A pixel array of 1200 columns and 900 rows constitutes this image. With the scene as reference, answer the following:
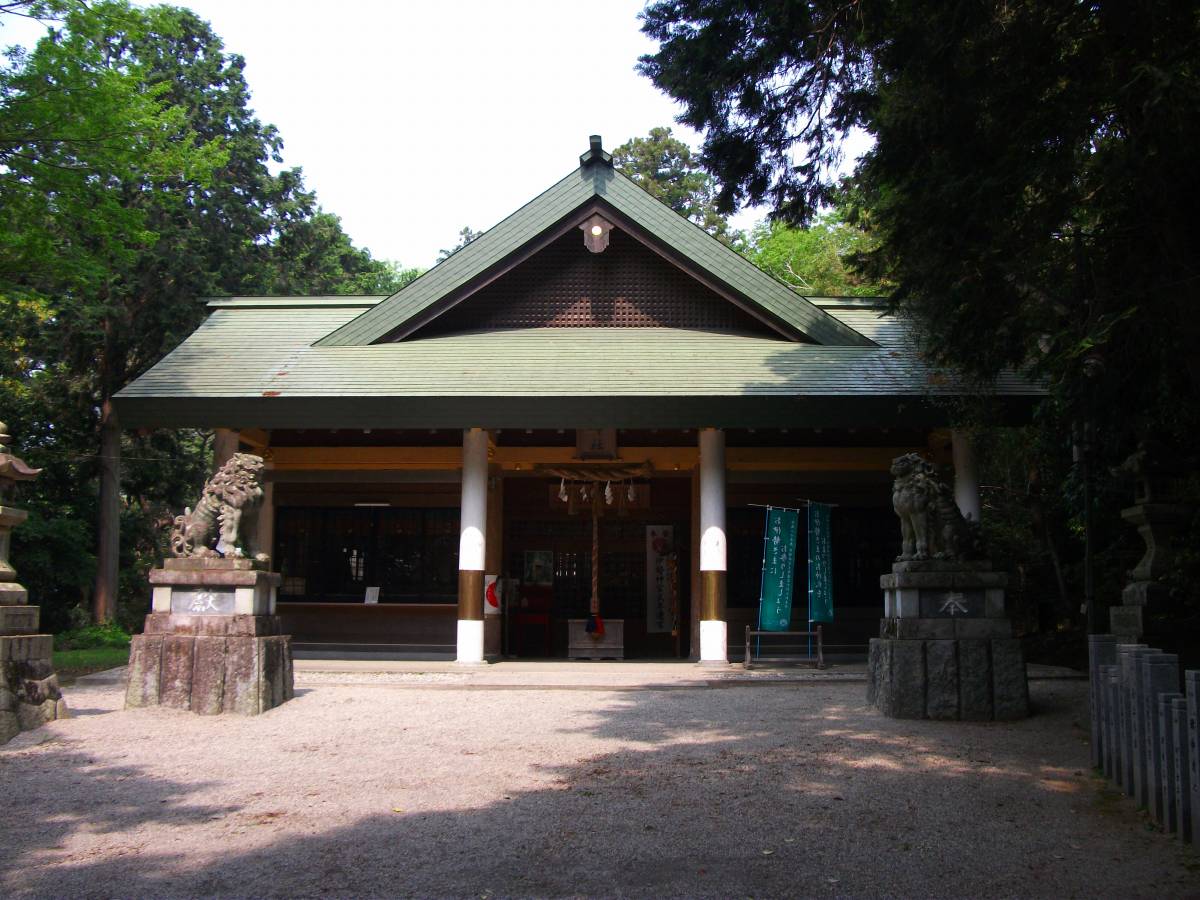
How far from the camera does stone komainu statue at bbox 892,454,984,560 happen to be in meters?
9.41

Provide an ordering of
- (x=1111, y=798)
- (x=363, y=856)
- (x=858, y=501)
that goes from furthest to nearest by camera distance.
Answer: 1. (x=858, y=501)
2. (x=1111, y=798)
3. (x=363, y=856)

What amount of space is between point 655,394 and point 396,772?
7.96 meters

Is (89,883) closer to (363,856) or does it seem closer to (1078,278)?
(363,856)

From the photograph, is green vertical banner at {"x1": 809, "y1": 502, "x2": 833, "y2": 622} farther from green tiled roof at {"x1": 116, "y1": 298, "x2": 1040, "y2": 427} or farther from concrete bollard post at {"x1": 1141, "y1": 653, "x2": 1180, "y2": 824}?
concrete bollard post at {"x1": 1141, "y1": 653, "x2": 1180, "y2": 824}

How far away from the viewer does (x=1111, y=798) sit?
6.28 metres

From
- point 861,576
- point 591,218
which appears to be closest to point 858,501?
point 861,576

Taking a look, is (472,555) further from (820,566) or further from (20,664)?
(20,664)

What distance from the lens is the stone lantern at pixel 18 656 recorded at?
8406 millimetres

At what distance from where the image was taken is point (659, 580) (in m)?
18.3

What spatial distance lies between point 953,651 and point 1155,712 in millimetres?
3386

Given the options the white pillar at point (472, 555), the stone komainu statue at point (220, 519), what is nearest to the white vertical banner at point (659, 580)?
the white pillar at point (472, 555)

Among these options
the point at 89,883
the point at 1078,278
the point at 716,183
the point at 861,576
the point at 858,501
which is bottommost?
the point at 89,883

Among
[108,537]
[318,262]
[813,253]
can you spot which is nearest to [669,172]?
[813,253]

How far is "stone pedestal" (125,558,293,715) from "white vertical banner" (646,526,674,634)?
9.06 m
